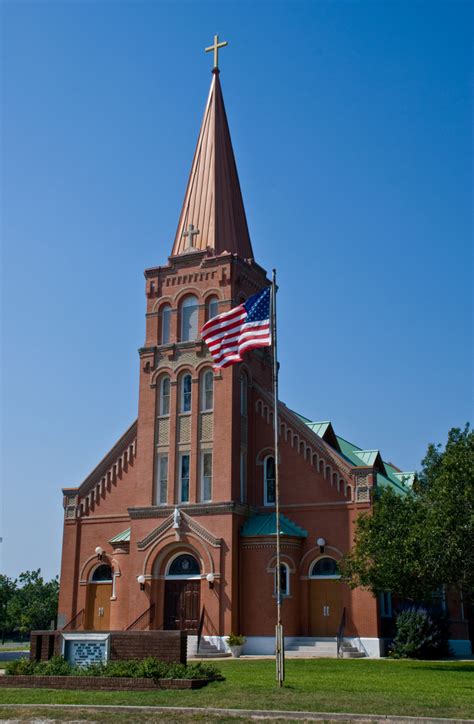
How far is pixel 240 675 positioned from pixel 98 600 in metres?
18.5

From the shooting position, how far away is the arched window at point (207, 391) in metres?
37.9

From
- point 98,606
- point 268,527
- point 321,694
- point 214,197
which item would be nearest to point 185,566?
point 268,527

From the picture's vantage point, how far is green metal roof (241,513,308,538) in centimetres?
3519

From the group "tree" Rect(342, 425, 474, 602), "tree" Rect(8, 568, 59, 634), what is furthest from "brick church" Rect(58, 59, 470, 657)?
"tree" Rect(8, 568, 59, 634)

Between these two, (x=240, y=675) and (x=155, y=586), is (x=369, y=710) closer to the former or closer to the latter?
(x=240, y=675)

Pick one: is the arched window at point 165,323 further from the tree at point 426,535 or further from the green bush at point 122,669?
the green bush at point 122,669

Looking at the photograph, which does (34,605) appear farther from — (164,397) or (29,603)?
(164,397)

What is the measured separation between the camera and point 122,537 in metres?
38.6

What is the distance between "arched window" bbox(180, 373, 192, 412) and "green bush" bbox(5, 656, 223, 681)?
18427 millimetres

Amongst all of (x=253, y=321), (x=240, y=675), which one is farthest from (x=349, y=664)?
(x=253, y=321)

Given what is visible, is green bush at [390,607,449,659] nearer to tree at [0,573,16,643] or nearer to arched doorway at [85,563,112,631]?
arched doorway at [85,563,112,631]

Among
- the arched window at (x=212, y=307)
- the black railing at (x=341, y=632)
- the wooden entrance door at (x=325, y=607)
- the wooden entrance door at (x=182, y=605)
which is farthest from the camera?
the arched window at (x=212, y=307)

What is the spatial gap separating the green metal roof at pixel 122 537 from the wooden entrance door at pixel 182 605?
3.37 meters

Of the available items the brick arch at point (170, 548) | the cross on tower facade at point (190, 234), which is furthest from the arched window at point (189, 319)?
the brick arch at point (170, 548)
